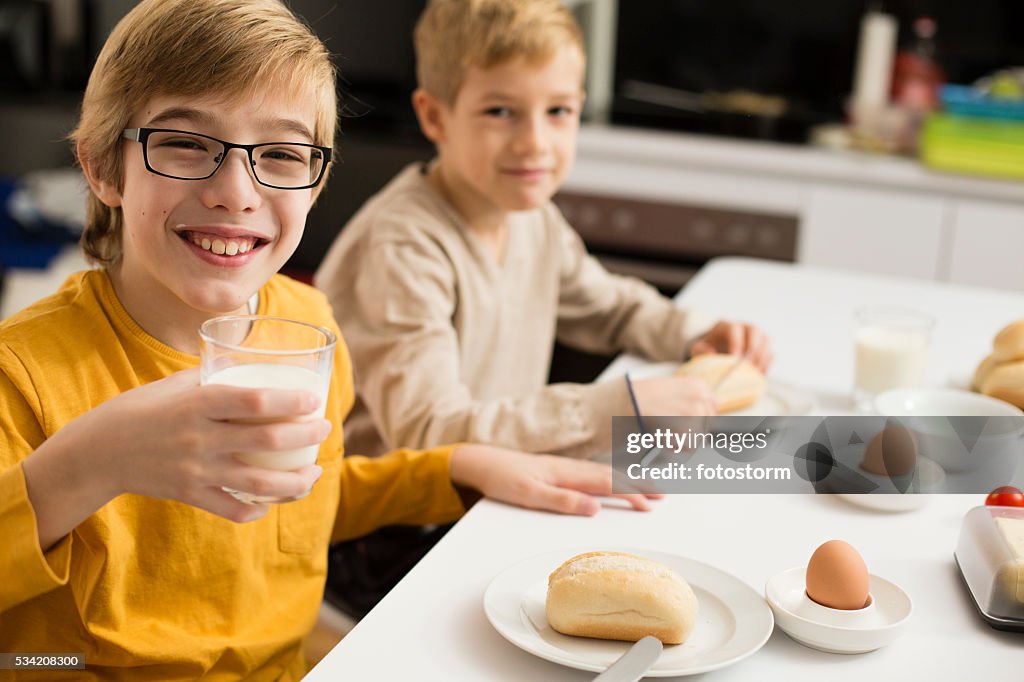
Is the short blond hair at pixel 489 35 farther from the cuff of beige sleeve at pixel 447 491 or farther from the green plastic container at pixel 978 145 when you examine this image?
the green plastic container at pixel 978 145

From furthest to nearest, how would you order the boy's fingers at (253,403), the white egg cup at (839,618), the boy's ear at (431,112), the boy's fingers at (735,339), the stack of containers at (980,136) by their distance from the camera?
the stack of containers at (980,136) < the boy's ear at (431,112) < the boy's fingers at (735,339) < the white egg cup at (839,618) < the boy's fingers at (253,403)

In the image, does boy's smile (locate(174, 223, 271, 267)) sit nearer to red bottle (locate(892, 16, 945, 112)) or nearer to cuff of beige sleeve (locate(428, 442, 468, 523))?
cuff of beige sleeve (locate(428, 442, 468, 523))

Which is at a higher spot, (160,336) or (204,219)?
(204,219)

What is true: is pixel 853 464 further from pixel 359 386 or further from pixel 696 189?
pixel 696 189

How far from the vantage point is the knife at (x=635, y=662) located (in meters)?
0.71

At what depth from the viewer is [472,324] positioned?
1.53 m

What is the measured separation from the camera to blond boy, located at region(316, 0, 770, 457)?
1.28 m

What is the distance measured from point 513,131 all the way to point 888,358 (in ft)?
1.85

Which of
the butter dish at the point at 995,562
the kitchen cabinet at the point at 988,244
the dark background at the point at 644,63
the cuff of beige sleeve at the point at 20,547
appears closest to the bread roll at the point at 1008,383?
the butter dish at the point at 995,562

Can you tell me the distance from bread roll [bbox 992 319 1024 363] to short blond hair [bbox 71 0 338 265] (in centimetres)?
81

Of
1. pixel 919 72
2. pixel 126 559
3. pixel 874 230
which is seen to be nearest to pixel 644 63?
pixel 919 72

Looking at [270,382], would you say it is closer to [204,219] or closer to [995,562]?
[204,219]

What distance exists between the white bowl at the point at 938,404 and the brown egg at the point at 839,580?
395mm

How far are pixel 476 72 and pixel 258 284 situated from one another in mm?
641
